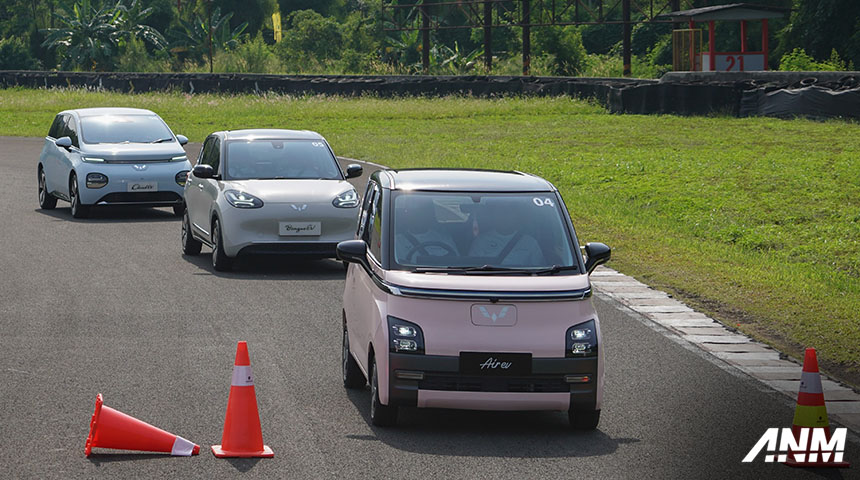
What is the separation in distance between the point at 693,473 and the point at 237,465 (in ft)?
8.14

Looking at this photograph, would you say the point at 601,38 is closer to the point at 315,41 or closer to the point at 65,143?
the point at 315,41

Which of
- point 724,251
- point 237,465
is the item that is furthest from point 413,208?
point 724,251

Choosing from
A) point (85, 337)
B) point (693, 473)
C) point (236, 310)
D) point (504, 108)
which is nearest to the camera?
point (693, 473)

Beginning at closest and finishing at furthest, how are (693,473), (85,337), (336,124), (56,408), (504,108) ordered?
(693,473), (56,408), (85,337), (336,124), (504,108)

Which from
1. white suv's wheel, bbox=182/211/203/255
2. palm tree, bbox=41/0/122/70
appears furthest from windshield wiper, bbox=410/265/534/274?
palm tree, bbox=41/0/122/70

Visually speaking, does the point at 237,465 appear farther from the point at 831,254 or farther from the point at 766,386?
the point at 831,254

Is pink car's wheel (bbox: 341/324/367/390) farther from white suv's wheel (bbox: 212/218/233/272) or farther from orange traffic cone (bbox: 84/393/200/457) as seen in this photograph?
white suv's wheel (bbox: 212/218/233/272)

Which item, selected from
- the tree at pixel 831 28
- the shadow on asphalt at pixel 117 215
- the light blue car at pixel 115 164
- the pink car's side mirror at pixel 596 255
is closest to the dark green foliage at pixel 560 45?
the tree at pixel 831 28

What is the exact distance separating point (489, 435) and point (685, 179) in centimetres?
1697

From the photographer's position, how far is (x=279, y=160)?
16.1 m

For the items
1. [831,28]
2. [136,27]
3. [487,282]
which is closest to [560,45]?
[831,28]

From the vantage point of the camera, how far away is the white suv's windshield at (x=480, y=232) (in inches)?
327

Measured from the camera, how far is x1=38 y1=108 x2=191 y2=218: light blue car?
2016 cm

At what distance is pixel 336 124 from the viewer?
44.4m
